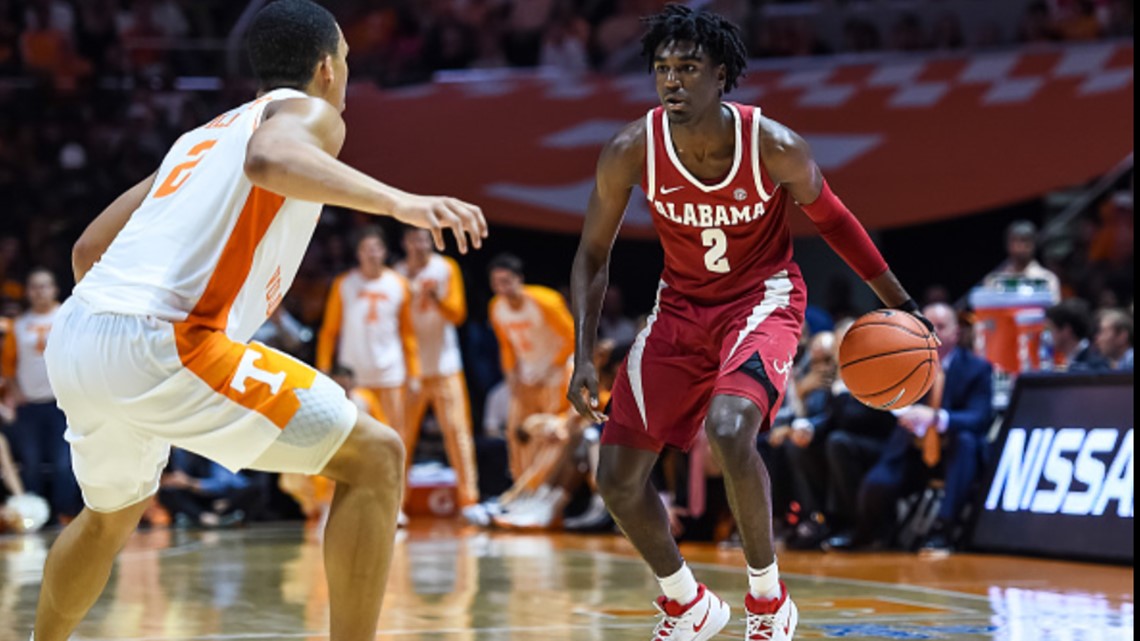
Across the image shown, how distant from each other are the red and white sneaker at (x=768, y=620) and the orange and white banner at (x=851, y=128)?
878 centimetres

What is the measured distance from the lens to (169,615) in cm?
681

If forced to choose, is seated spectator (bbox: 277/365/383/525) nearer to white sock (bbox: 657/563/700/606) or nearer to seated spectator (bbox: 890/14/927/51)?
seated spectator (bbox: 890/14/927/51)

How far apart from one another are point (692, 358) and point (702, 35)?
1.05 m

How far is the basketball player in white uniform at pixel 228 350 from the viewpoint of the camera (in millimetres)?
4059

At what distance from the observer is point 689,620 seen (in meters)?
5.38

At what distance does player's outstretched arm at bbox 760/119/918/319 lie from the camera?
5.29 m

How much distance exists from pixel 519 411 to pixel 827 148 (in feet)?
11.8

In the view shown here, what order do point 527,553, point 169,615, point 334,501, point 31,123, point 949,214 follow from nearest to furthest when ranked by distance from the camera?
point 334,501, point 169,615, point 527,553, point 949,214, point 31,123

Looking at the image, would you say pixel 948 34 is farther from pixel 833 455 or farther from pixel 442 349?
pixel 833 455

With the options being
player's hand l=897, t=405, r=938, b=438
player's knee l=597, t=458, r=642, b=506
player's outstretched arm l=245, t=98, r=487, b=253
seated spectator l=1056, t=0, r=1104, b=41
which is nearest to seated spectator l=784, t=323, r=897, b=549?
player's hand l=897, t=405, r=938, b=438

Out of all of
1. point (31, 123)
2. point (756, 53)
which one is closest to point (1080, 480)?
point (756, 53)

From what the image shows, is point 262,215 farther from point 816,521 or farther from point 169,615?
point 816,521

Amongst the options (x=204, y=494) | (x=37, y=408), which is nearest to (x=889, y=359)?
(x=204, y=494)

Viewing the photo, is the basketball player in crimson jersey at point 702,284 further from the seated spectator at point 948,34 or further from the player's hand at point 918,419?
the seated spectator at point 948,34
